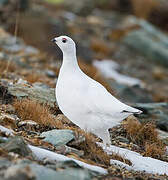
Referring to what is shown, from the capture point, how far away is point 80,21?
1688 cm

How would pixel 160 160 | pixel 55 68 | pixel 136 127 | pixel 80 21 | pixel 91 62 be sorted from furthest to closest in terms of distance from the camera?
pixel 80 21, pixel 91 62, pixel 55 68, pixel 136 127, pixel 160 160

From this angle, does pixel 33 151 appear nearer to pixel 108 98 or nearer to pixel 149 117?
pixel 108 98

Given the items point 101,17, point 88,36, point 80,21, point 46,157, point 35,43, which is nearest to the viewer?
point 46,157

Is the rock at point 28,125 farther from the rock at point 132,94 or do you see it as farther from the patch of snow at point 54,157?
the rock at point 132,94

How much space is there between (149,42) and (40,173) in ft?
41.0

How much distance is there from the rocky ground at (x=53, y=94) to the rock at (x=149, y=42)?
3 centimetres

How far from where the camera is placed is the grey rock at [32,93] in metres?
6.08

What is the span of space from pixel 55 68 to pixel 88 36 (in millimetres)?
5625

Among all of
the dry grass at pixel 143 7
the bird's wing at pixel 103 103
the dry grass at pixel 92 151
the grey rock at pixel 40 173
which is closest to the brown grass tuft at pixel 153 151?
the dry grass at pixel 92 151

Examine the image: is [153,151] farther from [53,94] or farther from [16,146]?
[16,146]

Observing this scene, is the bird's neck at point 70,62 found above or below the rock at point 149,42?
above

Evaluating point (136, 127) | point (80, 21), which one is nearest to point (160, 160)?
point (136, 127)

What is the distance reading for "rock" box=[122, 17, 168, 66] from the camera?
1512 cm

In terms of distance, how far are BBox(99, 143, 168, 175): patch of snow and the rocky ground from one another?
86mm
